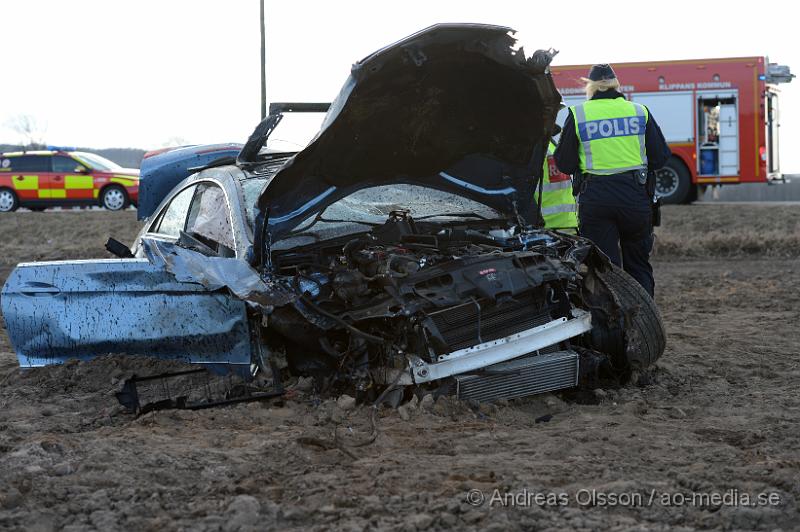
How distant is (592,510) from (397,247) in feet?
7.03

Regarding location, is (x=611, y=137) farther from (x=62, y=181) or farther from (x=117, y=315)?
(x=62, y=181)

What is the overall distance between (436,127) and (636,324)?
4.78 feet


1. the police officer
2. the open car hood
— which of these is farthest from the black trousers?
the open car hood

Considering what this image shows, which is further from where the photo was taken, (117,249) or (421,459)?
(117,249)

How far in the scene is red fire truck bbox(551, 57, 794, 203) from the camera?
17109 mm

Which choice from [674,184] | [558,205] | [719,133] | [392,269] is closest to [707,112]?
[719,133]

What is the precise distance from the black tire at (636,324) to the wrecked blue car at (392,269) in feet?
0.04

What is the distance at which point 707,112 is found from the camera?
57.1 feet

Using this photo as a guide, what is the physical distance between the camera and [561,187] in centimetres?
654

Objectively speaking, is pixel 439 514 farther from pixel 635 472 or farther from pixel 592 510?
pixel 635 472

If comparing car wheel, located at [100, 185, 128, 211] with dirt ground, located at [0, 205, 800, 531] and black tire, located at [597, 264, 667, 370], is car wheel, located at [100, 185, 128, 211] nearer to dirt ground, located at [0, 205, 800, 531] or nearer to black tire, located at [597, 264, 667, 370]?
dirt ground, located at [0, 205, 800, 531]

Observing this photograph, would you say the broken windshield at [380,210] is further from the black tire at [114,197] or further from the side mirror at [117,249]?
the black tire at [114,197]

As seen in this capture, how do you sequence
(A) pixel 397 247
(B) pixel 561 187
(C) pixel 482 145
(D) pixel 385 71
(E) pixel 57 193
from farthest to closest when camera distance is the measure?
(E) pixel 57 193 < (B) pixel 561 187 < (C) pixel 482 145 < (A) pixel 397 247 < (D) pixel 385 71

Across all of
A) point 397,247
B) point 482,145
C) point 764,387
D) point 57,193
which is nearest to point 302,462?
point 397,247
